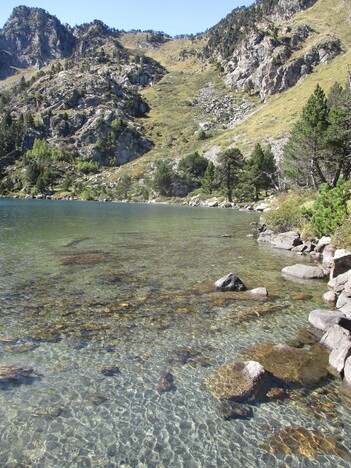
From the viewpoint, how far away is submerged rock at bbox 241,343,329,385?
10219 mm

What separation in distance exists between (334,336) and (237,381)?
4.67 m

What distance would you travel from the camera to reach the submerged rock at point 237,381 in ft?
30.1

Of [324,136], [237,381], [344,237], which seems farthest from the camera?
[324,136]

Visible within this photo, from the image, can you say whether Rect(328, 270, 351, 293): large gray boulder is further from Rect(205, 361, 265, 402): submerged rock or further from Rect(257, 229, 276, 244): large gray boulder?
Rect(257, 229, 276, 244): large gray boulder

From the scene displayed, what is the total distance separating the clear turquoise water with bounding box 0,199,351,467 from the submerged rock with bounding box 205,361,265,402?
1.24 ft

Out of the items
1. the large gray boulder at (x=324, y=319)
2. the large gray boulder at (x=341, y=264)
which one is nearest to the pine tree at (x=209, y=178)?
the large gray boulder at (x=341, y=264)

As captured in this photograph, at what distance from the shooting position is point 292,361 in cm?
1102

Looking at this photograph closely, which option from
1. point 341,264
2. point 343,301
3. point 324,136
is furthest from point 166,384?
point 324,136

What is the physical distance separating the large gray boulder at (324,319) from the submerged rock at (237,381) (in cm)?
464

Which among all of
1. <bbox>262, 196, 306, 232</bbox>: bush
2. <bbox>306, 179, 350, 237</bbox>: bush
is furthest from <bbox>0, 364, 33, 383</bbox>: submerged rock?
<bbox>262, 196, 306, 232</bbox>: bush

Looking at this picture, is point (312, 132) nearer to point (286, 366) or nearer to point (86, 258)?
point (86, 258)

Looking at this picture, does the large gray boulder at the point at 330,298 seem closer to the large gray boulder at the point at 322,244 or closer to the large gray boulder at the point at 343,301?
the large gray boulder at the point at 343,301

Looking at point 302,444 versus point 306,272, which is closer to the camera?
point 302,444

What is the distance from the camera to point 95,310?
50.3 feet
